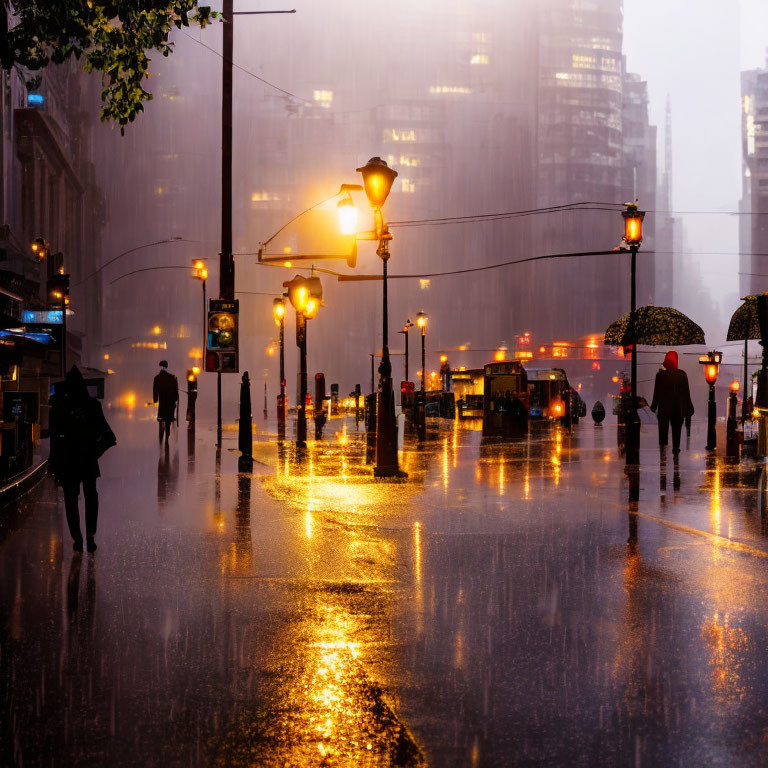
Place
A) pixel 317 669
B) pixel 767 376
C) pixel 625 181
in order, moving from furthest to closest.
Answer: pixel 625 181, pixel 767 376, pixel 317 669

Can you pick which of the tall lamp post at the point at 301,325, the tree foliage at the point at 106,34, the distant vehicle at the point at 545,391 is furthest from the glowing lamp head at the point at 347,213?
the distant vehicle at the point at 545,391

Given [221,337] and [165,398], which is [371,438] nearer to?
[221,337]

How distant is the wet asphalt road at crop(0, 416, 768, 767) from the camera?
153 inches

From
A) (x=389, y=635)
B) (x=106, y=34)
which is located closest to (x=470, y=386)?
(x=106, y=34)

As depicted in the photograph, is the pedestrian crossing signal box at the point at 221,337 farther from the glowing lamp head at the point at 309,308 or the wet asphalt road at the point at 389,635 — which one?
the glowing lamp head at the point at 309,308

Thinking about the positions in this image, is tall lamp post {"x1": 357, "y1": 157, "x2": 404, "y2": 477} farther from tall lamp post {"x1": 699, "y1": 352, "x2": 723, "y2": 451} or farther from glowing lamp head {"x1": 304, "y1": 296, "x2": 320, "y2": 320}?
glowing lamp head {"x1": 304, "y1": 296, "x2": 320, "y2": 320}

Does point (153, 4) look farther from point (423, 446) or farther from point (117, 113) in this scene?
point (423, 446)

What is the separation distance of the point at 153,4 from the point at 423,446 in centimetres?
1742

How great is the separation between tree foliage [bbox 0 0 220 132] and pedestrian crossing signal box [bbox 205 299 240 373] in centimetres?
744

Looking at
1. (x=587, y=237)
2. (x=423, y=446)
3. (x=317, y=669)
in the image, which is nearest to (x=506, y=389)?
(x=423, y=446)

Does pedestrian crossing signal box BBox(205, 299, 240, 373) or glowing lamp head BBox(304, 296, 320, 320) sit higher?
glowing lamp head BBox(304, 296, 320, 320)

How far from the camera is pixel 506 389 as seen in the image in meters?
34.6

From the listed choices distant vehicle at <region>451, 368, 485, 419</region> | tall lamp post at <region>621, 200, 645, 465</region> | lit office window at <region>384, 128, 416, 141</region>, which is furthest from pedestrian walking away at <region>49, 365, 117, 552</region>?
lit office window at <region>384, 128, 416, 141</region>

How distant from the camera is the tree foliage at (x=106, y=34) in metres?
9.19
